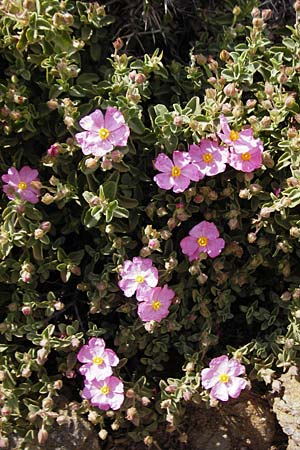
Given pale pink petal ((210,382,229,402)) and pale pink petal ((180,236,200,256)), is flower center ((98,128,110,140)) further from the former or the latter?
pale pink petal ((210,382,229,402))

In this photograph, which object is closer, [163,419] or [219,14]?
[163,419]

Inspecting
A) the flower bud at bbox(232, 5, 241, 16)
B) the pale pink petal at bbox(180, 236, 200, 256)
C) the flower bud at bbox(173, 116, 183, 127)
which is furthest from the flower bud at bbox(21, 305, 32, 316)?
the flower bud at bbox(232, 5, 241, 16)

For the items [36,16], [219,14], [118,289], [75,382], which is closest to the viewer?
[36,16]

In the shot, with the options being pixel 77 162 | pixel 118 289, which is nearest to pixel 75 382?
pixel 118 289

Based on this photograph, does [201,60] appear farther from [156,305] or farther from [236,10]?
[156,305]

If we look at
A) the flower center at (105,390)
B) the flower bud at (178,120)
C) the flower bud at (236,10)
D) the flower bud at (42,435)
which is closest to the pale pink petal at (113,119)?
the flower bud at (178,120)

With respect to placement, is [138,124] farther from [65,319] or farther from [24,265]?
[65,319]

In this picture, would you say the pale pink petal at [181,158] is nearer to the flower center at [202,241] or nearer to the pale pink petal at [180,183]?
the pale pink petal at [180,183]
